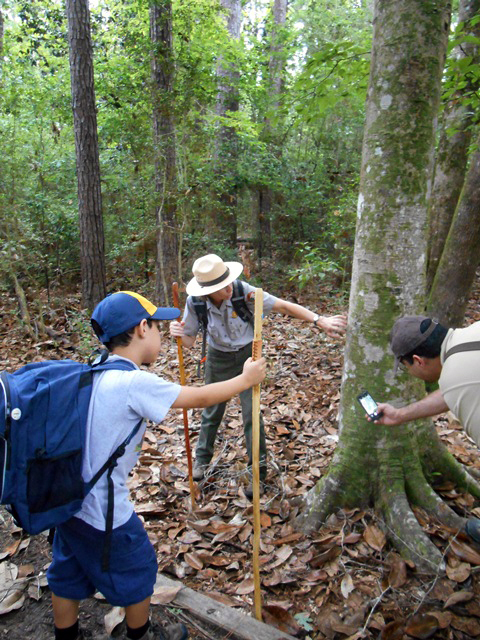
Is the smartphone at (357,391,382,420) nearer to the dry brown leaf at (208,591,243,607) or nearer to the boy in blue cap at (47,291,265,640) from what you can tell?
the boy in blue cap at (47,291,265,640)

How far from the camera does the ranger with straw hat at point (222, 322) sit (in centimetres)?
361

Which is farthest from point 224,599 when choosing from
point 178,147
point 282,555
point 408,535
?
point 178,147

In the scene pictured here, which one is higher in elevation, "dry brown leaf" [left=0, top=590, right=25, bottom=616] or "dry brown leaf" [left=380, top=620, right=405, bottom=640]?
"dry brown leaf" [left=380, top=620, right=405, bottom=640]

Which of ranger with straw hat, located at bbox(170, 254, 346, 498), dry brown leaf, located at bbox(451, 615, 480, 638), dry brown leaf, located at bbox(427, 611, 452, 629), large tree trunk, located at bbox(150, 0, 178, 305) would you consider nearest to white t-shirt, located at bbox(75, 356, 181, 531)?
ranger with straw hat, located at bbox(170, 254, 346, 498)

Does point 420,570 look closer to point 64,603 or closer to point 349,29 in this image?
point 64,603

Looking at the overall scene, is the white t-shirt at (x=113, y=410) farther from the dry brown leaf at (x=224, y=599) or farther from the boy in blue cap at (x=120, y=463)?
the dry brown leaf at (x=224, y=599)

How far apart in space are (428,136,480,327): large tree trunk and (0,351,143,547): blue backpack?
17.7 feet

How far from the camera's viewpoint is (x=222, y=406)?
422 centimetres

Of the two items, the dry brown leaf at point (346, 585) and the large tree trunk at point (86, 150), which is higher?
the large tree trunk at point (86, 150)

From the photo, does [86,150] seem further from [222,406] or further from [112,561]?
[112,561]

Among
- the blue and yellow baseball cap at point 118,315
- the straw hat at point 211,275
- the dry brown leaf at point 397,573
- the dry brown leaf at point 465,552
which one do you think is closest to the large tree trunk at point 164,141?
the straw hat at point 211,275

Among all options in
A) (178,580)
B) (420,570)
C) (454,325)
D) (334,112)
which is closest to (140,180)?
(334,112)

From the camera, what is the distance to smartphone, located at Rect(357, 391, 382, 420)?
9.62ft

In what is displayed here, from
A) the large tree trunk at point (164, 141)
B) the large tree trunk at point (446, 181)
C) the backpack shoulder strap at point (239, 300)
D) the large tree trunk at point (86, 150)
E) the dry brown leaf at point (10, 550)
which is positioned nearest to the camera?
the dry brown leaf at point (10, 550)
